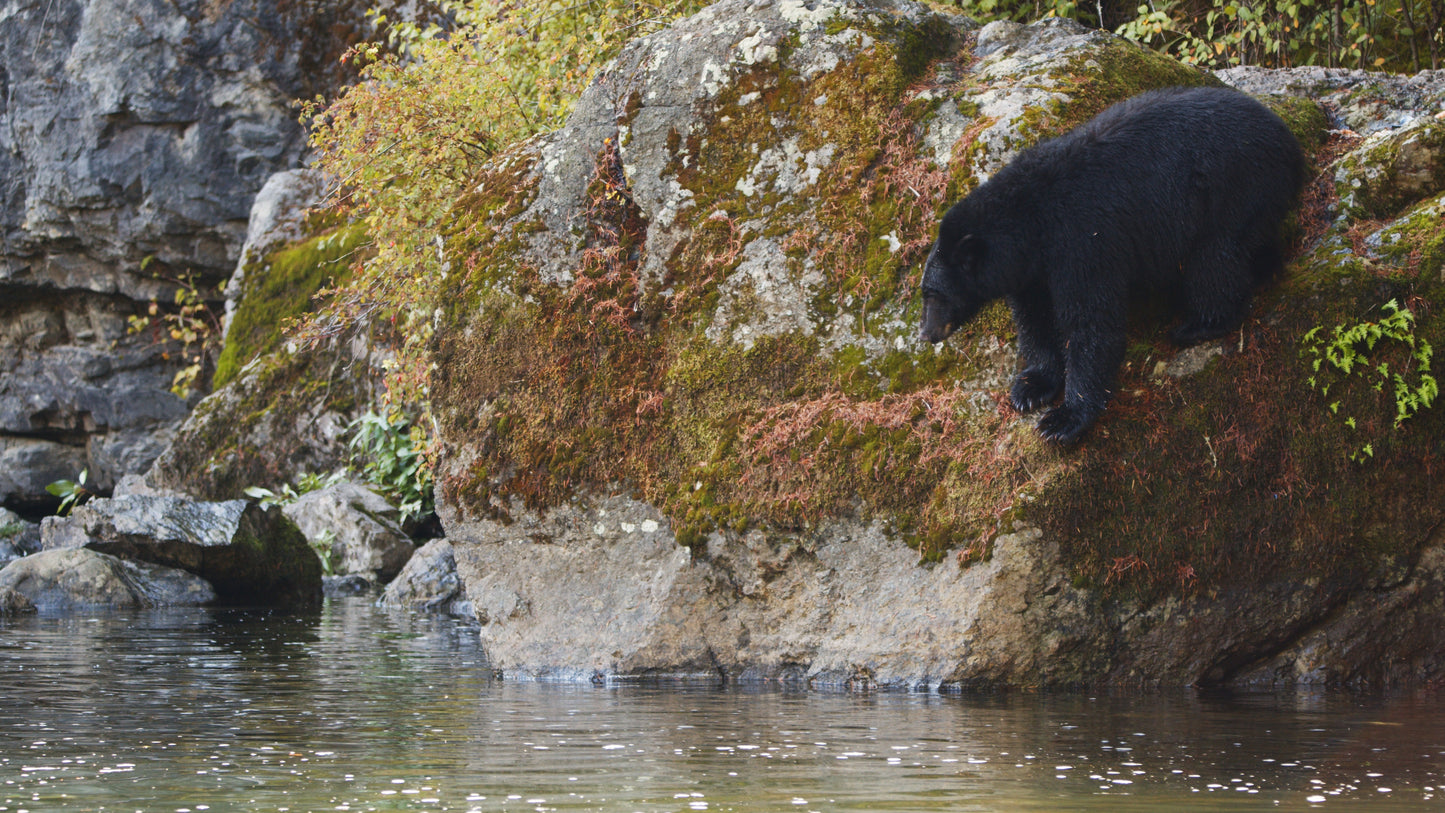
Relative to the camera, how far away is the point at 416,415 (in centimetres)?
1438

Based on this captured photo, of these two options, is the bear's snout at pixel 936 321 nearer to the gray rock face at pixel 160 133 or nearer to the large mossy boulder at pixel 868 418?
the large mossy boulder at pixel 868 418

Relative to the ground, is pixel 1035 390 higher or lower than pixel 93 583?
higher

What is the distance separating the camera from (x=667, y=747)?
459 centimetres

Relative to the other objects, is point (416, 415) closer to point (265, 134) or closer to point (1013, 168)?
point (265, 134)

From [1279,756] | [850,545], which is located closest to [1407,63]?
[850,545]

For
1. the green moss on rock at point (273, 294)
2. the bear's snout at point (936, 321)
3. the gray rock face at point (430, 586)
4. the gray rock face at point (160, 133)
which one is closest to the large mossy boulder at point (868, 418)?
the bear's snout at point (936, 321)

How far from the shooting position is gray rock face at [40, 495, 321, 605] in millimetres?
12227

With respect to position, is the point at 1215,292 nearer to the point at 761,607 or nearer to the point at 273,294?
the point at 761,607

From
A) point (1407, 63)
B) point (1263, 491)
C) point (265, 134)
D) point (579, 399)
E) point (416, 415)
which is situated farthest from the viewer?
point (265, 134)

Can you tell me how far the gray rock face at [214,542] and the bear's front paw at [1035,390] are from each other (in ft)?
26.6

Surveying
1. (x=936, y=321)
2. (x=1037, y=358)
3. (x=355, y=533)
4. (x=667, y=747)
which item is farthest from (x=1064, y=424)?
(x=355, y=533)

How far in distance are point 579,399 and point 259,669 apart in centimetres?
236

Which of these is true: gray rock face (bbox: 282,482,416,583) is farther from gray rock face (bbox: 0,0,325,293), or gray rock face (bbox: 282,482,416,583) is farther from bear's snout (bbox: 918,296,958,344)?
bear's snout (bbox: 918,296,958,344)

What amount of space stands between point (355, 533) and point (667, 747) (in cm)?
935
